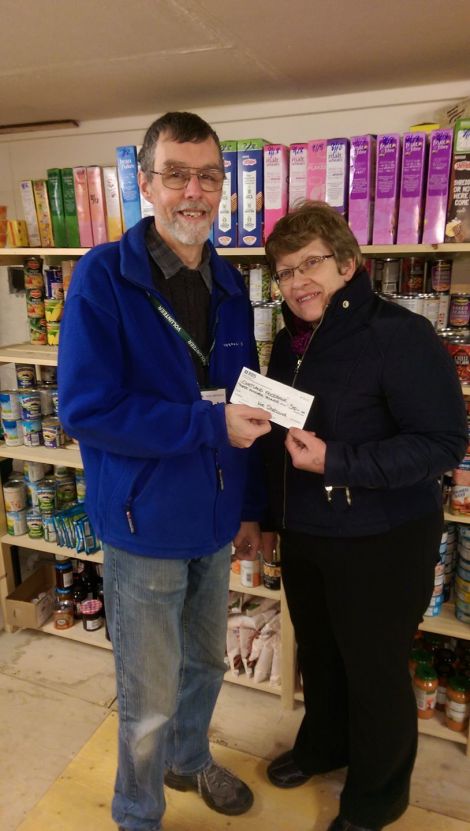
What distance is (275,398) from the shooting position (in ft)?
4.26

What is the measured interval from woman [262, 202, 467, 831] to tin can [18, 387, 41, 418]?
1.27 meters

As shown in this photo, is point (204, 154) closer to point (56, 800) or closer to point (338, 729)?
point (338, 729)

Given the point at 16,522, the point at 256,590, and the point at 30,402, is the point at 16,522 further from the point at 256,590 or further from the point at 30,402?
the point at 256,590

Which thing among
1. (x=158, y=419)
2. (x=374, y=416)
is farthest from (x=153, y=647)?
(x=374, y=416)

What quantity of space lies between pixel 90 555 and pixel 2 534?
1.50ft

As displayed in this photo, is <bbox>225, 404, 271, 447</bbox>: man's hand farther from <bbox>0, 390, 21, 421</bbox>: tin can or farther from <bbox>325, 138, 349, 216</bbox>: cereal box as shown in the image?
<bbox>0, 390, 21, 421</bbox>: tin can

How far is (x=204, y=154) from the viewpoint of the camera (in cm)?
127

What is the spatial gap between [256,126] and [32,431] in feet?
4.87

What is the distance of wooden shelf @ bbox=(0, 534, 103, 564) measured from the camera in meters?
2.38

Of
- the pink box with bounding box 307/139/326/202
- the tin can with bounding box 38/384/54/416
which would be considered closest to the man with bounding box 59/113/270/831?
the pink box with bounding box 307/139/326/202

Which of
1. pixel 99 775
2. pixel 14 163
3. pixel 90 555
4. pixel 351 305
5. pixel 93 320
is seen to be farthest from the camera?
pixel 14 163

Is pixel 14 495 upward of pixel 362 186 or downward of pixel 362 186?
downward

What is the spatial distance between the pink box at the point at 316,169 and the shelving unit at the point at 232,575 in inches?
8.6

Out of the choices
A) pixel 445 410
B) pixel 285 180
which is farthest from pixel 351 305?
pixel 285 180
